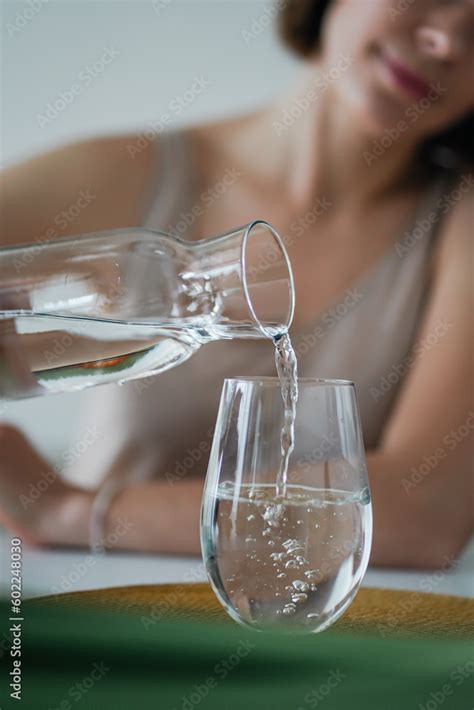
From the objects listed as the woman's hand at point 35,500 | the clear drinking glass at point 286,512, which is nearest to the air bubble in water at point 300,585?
the clear drinking glass at point 286,512

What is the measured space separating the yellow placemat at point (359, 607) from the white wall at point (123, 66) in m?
1.09

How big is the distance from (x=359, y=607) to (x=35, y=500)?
2.39 ft

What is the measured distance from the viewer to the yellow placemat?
0.59m

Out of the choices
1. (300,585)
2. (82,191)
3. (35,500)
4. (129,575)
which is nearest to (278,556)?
A: (300,585)

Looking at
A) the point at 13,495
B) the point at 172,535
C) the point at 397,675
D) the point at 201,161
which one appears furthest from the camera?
the point at 201,161

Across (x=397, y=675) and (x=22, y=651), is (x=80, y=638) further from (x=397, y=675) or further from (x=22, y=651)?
(x=397, y=675)

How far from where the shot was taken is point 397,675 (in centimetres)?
50

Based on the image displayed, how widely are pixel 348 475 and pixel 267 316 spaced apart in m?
0.11

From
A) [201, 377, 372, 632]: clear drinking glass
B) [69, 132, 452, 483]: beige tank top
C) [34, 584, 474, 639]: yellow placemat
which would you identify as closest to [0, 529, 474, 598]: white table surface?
[34, 584, 474, 639]: yellow placemat

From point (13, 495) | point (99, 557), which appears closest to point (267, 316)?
point (99, 557)

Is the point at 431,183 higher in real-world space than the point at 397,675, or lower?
higher

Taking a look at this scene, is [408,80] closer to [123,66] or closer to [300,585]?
[123,66]

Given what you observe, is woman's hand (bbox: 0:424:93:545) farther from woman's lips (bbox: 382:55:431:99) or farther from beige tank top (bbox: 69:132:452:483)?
woman's lips (bbox: 382:55:431:99)

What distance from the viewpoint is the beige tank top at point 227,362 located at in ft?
5.20
